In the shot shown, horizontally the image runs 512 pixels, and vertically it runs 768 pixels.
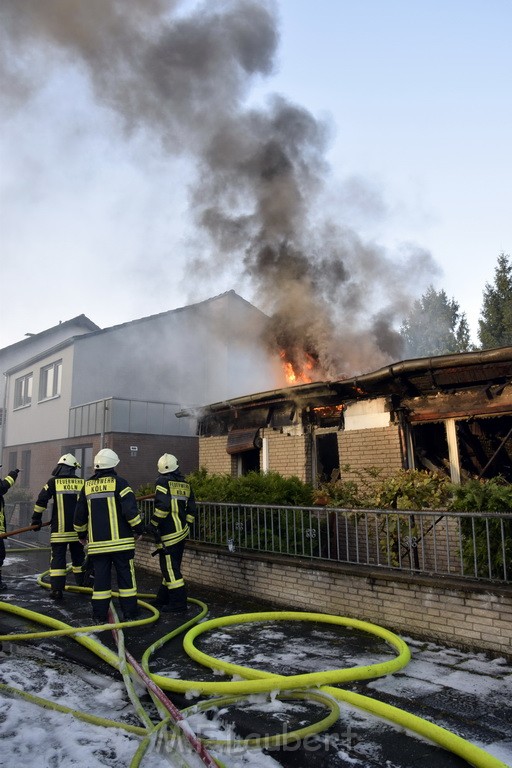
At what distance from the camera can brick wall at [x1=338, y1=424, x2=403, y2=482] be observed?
27.1ft

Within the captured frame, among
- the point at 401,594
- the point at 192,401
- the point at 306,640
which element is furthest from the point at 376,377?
the point at 192,401

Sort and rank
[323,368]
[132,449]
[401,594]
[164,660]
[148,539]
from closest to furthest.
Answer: [164,660]
[401,594]
[148,539]
[323,368]
[132,449]

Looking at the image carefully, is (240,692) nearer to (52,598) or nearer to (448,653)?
(448,653)

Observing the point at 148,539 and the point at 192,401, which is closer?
the point at 148,539

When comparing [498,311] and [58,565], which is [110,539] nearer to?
[58,565]

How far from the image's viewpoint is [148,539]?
951 cm

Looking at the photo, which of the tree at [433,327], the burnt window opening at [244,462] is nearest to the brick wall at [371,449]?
the burnt window opening at [244,462]

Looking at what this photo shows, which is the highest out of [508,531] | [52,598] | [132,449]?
[132,449]

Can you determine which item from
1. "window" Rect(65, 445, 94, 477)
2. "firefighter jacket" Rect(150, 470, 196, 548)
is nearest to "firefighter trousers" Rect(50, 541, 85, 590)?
"firefighter jacket" Rect(150, 470, 196, 548)

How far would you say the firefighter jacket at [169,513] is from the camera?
6227mm

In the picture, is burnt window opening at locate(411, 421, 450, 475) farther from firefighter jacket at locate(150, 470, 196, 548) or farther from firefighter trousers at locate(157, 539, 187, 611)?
firefighter trousers at locate(157, 539, 187, 611)

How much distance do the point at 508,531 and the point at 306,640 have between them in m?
2.13

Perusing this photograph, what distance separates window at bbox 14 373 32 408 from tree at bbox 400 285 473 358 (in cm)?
2816

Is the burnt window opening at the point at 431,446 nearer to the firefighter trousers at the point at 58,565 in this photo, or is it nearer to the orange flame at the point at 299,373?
the orange flame at the point at 299,373
